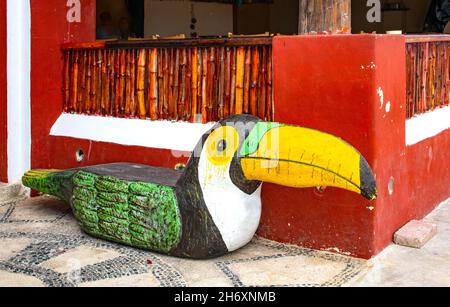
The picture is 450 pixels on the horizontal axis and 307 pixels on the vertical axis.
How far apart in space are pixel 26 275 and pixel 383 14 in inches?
340

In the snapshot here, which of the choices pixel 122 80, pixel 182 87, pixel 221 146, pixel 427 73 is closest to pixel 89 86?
pixel 122 80

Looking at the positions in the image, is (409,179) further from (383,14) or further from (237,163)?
(383,14)

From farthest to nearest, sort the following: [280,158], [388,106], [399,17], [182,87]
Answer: [399,17] → [182,87] → [388,106] → [280,158]

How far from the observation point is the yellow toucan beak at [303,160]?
3617 millimetres

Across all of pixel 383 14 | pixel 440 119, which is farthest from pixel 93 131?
pixel 383 14

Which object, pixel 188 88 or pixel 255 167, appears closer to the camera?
pixel 255 167

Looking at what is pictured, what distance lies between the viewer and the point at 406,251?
441cm

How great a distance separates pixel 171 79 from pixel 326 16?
52.2 inches

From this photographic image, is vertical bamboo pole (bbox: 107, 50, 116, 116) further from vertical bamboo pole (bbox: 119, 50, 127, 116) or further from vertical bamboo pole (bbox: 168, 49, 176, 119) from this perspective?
vertical bamboo pole (bbox: 168, 49, 176, 119)

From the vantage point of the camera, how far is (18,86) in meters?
5.78

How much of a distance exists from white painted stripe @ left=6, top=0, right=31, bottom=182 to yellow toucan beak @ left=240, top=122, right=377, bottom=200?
2649 millimetres

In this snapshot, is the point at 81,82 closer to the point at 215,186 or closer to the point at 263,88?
the point at 263,88

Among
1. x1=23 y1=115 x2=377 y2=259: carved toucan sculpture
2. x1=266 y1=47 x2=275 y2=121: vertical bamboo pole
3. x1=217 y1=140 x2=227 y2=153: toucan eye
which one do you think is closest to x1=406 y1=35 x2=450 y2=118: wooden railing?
x1=266 y1=47 x2=275 y2=121: vertical bamboo pole
